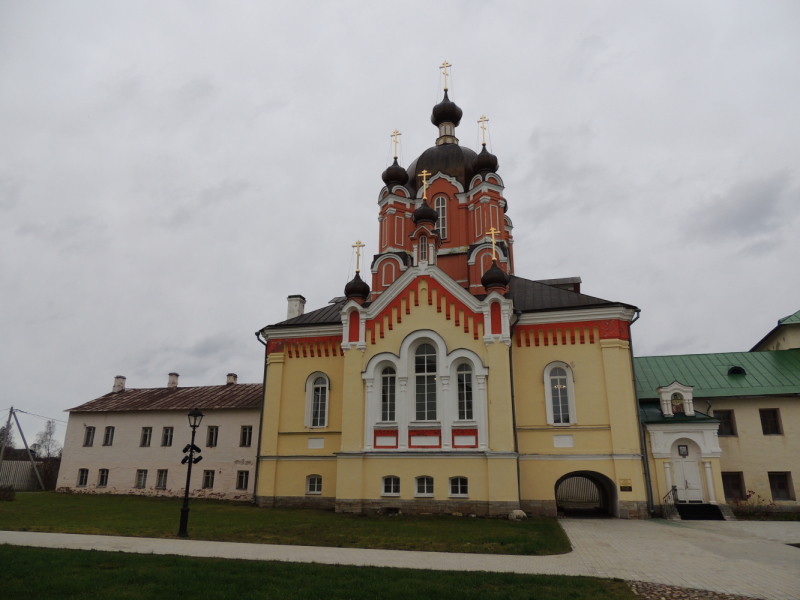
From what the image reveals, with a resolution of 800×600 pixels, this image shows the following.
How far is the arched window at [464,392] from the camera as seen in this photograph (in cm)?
1959

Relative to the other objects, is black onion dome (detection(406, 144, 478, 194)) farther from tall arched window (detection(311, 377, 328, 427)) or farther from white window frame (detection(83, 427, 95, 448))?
white window frame (detection(83, 427, 95, 448))

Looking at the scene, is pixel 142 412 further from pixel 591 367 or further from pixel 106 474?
pixel 591 367

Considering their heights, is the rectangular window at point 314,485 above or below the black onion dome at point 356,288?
below

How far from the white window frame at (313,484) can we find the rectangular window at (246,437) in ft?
21.1

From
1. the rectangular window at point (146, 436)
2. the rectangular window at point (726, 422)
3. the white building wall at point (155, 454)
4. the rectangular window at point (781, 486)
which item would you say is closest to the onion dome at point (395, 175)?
the white building wall at point (155, 454)

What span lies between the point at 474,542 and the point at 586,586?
15.1ft

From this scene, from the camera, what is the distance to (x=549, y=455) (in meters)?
19.7

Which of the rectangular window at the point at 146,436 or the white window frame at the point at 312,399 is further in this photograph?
the rectangular window at the point at 146,436

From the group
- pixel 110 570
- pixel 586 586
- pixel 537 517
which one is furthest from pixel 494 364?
pixel 110 570

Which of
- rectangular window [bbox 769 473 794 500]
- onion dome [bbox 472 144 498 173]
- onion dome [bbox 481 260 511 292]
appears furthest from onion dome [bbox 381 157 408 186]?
rectangular window [bbox 769 473 794 500]

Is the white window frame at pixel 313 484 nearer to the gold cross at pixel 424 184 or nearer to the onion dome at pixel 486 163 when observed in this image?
the gold cross at pixel 424 184

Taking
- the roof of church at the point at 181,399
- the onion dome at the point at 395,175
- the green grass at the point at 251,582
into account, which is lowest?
the green grass at the point at 251,582

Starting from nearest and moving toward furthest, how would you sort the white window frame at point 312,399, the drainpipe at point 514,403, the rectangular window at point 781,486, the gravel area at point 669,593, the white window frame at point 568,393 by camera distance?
the gravel area at point 669,593
the drainpipe at point 514,403
the white window frame at point 568,393
the rectangular window at point 781,486
the white window frame at point 312,399

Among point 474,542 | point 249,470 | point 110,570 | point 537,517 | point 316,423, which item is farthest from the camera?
point 249,470
